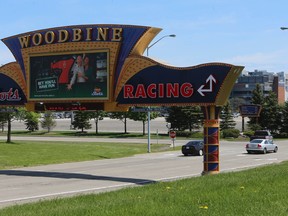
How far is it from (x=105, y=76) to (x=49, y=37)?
3986 millimetres

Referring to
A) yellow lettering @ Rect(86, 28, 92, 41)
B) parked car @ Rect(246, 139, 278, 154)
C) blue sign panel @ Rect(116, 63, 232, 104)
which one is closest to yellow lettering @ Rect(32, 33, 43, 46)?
yellow lettering @ Rect(86, 28, 92, 41)

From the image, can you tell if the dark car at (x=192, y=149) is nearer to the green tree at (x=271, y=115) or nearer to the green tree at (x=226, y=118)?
the green tree at (x=226, y=118)

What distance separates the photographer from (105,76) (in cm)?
2484

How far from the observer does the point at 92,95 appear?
991 inches

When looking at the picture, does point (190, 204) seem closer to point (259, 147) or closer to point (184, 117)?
point (259, 147)

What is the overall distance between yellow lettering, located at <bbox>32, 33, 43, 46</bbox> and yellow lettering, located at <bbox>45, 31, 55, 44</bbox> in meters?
0.41

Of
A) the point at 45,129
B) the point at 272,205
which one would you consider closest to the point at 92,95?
the point at 272,205

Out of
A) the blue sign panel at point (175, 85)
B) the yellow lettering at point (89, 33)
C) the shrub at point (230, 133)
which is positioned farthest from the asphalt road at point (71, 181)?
the shrub at point (230, 133)

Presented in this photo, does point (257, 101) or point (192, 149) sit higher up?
point (257, 101)

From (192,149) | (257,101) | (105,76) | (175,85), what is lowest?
(192,149)

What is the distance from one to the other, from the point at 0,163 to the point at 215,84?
54.6ft

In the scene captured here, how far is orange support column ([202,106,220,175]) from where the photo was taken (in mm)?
22828

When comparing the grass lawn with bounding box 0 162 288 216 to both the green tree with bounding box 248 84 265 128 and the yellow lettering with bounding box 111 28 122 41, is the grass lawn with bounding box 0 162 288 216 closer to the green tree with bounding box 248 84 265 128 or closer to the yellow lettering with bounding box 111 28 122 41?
the yellow lettering with bounding box 111 28 122 41

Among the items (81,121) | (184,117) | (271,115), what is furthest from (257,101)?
(81,121)
